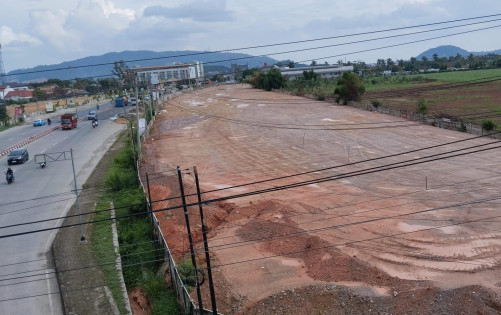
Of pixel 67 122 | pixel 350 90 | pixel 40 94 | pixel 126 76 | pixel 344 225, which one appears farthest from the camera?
pixel 40 94

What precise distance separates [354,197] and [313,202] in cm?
229

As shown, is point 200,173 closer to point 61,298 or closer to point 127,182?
point 127,182

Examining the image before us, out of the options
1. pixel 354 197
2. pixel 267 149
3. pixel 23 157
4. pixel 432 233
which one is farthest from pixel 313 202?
pixel 23 157

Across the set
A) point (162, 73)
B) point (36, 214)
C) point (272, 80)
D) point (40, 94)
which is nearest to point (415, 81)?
point (272, 80)

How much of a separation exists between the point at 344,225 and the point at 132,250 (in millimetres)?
8765

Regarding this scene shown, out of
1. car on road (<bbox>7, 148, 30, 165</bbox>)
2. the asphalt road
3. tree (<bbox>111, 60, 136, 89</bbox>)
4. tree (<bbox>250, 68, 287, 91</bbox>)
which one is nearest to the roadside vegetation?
the asphalt road

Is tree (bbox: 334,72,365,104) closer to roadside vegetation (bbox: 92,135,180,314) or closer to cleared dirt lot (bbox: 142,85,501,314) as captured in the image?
cleared dirt lot (bbox: 142,85,501,314)

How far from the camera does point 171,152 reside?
42.2 m

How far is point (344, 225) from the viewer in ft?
70.6

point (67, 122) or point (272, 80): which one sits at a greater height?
point (272, 80)

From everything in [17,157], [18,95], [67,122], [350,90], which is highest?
[18,95]

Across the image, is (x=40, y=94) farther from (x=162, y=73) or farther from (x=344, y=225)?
(x=344, y=225)

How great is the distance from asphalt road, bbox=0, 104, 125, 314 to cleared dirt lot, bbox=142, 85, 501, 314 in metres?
4.91

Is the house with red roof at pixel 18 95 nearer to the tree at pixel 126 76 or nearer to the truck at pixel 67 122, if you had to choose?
the truck at pixel 67 122
